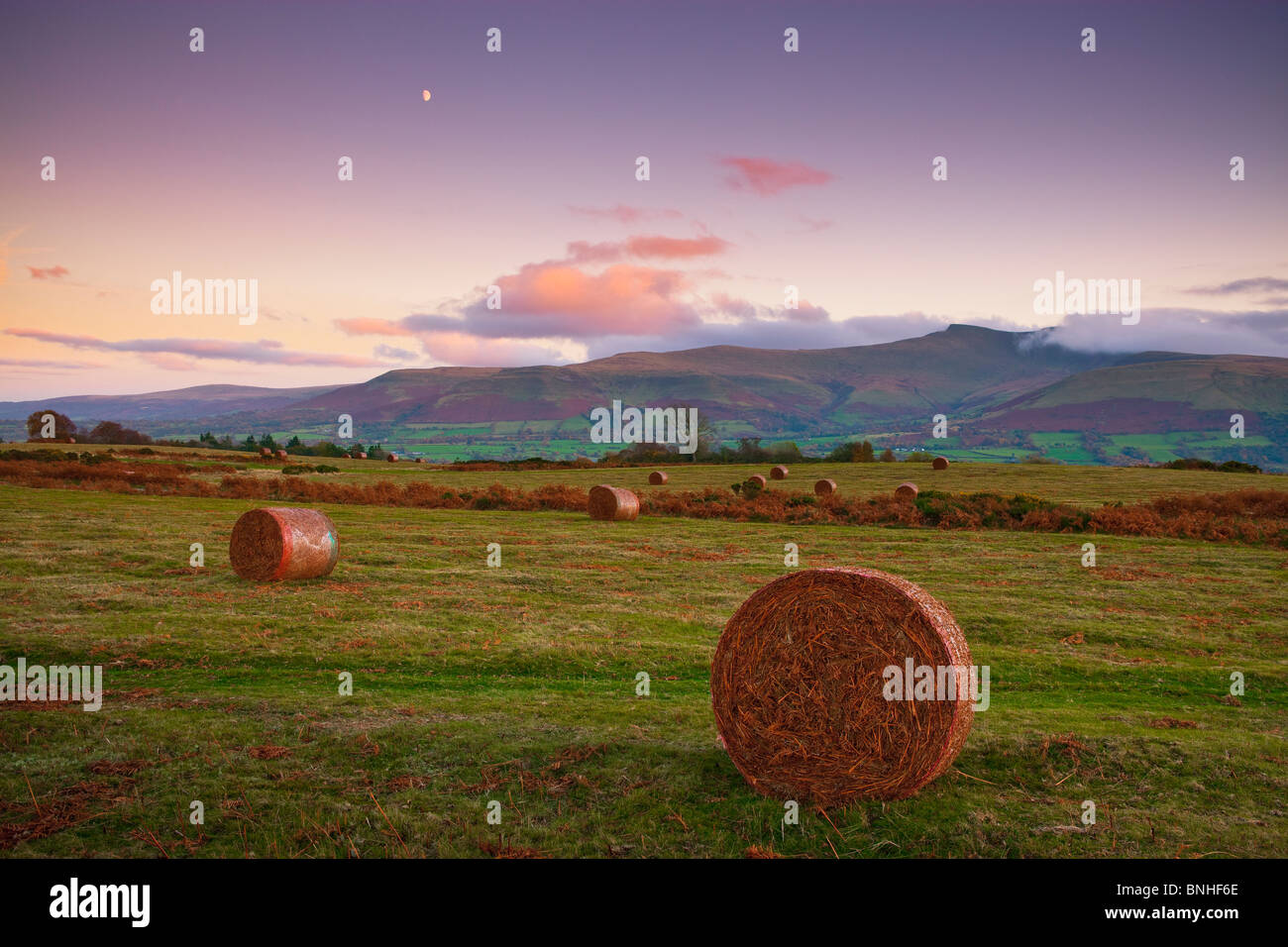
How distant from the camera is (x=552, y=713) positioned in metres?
11.3

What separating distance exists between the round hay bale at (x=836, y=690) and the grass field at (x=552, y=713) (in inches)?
13.0

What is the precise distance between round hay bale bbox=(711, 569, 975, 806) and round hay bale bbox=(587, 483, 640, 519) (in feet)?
96.5

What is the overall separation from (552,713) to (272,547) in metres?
12.9

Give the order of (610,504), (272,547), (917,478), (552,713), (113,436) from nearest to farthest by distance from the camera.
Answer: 1. (552,713)
2. (272,547)
3. (610,504)
4. (917,478)
5. (113,436)

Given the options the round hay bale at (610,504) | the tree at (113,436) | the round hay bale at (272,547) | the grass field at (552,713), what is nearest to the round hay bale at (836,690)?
the grass field at (552,713)

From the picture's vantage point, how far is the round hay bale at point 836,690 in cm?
841

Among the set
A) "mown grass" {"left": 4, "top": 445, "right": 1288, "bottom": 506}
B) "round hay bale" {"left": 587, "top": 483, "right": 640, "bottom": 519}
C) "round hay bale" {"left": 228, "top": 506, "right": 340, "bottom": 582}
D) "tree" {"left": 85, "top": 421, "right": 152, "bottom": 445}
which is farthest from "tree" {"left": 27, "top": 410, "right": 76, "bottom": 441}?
"round hay bale" {"left": 228, "top": 506, "right": 340, "bottom": 582}

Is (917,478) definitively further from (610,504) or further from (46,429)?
(46,429)

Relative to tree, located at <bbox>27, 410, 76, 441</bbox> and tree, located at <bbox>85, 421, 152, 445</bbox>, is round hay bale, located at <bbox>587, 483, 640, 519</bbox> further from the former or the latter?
tree, located at <bbox>85, 421, 152, 445</bbox>

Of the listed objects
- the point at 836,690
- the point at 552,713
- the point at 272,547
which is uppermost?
the point at 272,547

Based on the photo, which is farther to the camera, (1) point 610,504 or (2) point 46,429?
(2) point 46,429

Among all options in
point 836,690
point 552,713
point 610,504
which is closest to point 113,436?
point 610,504

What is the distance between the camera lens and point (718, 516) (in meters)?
41.5
